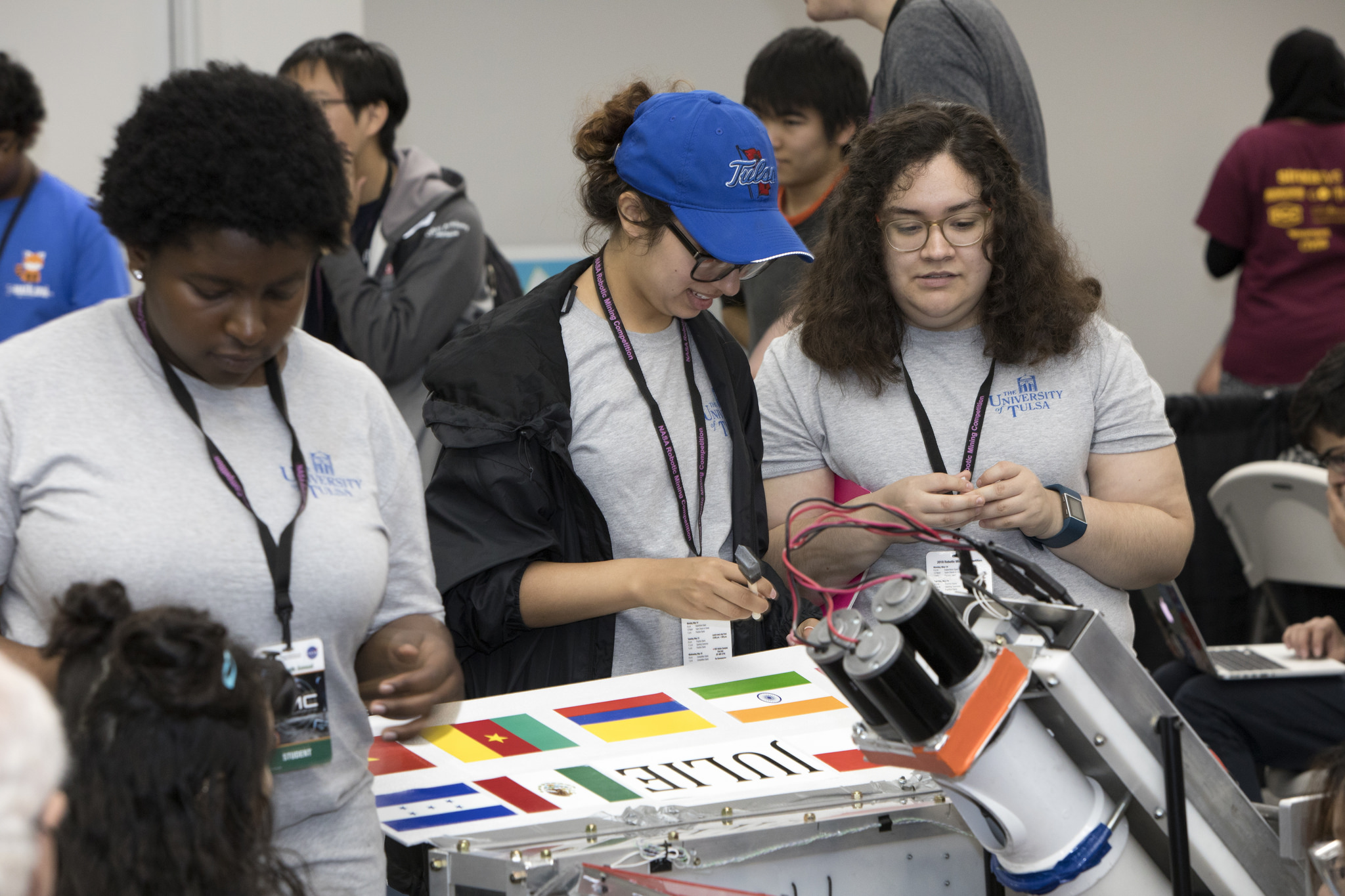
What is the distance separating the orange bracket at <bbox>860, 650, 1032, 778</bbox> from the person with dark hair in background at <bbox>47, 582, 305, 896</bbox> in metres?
0.54

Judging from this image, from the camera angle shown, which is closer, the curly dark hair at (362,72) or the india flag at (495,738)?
the india flag at (495,738)

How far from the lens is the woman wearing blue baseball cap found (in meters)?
1.71

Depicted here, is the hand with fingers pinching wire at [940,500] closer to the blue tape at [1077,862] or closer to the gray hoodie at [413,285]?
the blue tape at [1077,862]

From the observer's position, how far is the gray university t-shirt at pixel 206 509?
121 cm

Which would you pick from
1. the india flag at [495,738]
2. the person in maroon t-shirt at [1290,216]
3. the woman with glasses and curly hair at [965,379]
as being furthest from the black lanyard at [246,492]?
the person in maroon t-shirt at [1290,216]

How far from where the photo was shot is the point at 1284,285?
448 cm

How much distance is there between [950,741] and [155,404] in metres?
0.83

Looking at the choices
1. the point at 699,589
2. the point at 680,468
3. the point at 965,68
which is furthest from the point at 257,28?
the point at 699,589

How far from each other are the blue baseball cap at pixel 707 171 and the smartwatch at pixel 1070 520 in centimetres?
51

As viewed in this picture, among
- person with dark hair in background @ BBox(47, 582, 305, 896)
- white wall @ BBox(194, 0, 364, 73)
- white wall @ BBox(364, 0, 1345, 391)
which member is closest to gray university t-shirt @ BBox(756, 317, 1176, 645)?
person with dark hair in background @ BBox(47, 582, 305, 896)

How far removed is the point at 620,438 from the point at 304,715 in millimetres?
671

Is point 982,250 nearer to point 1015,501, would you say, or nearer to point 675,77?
point 1015,501

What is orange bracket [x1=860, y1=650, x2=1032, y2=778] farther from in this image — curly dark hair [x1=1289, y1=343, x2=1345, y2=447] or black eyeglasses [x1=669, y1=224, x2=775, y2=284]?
curly dark hair [x1=1289, y1=343, x2=1345, y2=447]

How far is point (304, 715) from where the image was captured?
49.6 inches
